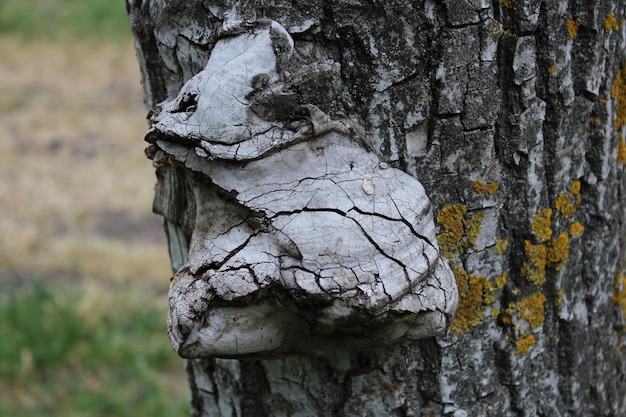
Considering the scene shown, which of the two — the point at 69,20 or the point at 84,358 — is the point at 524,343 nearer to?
the point at 84,358

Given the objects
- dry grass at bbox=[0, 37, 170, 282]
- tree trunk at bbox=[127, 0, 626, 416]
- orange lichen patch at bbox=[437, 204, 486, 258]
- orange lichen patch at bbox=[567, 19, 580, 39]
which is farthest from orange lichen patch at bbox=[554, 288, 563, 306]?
dry grass at bbox=[0, 37, 170, 282]

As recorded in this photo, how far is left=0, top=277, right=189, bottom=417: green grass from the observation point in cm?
281

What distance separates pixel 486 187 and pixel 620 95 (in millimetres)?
426

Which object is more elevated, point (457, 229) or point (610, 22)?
point (610, 22)

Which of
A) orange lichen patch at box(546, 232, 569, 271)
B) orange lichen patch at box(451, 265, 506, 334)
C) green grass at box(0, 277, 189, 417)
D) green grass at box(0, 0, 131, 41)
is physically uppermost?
green grass at box(0, 0, 131, 41)

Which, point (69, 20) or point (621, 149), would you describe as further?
point (69, 20)

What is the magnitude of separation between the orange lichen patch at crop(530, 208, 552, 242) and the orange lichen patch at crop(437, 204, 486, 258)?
0.40 ft

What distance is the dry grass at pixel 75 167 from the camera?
390 centimetres

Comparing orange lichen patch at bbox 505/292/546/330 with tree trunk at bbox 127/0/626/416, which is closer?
tree trunk at bbox 127/0/626/416

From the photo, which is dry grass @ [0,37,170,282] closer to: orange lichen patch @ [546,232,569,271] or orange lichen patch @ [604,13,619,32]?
orange lichen patch @ [546,232,569,271]

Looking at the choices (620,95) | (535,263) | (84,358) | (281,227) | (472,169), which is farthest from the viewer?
(84,358)

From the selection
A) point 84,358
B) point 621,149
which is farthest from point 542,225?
point 84,358

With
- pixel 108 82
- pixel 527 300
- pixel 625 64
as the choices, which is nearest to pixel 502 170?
pixel 527 300

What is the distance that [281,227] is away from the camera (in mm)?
1108
